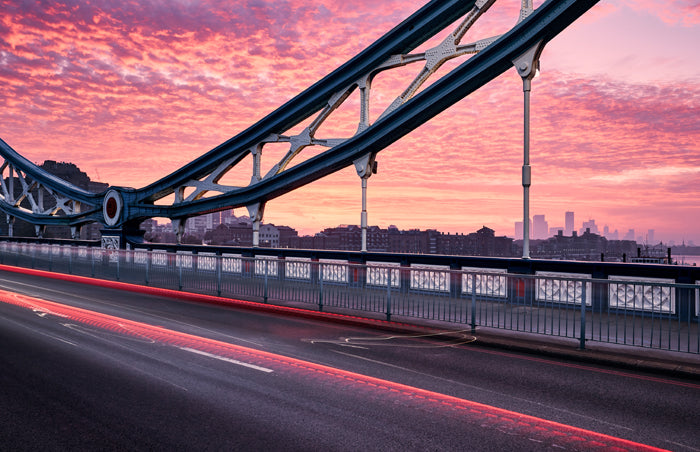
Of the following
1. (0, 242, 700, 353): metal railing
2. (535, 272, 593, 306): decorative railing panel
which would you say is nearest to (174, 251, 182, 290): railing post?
(0, 242, 700, 353): metal railing

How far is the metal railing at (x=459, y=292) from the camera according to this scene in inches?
344

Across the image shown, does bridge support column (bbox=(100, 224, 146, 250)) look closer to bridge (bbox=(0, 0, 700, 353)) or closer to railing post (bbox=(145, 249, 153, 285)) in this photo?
bridge (bbox=(0, 0, 700, 353))

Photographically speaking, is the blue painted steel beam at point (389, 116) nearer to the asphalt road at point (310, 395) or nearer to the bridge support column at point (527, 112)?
the bridge support column at point (527, 112)

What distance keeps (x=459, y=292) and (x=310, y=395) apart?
6.28m

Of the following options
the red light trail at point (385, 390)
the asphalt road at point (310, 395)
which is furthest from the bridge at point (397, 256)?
the red light trail at point (385, 390)

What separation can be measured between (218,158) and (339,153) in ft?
35.9

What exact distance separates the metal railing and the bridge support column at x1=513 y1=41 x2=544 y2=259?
5.04ft

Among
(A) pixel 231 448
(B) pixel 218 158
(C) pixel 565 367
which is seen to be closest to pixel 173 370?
(A) pixel 231 448

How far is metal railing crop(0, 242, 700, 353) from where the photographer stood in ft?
28.7

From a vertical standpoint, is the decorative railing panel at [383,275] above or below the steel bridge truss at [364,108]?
below

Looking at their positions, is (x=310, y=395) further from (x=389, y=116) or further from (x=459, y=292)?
(x=389, y=116)

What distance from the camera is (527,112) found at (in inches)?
552

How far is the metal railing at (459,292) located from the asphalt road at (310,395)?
1475 millimetres

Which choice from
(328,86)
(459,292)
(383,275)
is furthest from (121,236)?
(459,292)
